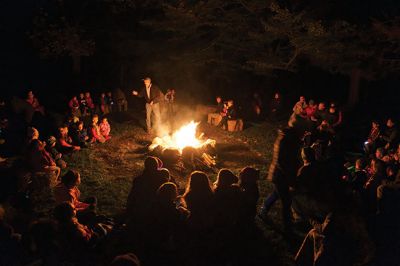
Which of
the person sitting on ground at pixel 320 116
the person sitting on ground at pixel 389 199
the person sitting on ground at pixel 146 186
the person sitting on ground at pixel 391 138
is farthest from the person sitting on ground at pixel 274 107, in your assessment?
the person sitting on ground at pixel 146 186

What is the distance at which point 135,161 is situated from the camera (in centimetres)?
1179

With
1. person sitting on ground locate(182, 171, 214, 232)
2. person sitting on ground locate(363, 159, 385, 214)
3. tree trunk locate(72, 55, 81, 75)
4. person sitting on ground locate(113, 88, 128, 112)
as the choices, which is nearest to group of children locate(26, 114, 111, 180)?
person sitting on ground locate(113, 88, 128, 112)

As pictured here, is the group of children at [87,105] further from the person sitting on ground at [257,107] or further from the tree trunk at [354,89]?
the tree trunk at [354,89]

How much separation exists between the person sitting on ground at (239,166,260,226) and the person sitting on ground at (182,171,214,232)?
0.58 meters

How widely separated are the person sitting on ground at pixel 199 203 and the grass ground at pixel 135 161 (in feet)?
5.85

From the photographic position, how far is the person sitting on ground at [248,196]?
634 cm

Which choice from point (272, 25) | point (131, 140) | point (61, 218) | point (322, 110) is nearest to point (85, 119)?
point (131, 140)

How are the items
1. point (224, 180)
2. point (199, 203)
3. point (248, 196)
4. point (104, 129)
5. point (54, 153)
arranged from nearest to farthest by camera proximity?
point (199, 203)
point (224, 180)
point (248, 196)
point (54, 153)
point (104, 129)

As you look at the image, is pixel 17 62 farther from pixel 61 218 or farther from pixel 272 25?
pixel 61 218

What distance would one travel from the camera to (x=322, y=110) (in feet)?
49.3

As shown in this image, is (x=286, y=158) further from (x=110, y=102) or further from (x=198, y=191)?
(x=110, y=102)

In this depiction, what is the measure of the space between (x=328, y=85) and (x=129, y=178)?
17.6 m

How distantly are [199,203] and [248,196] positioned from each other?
970 mm

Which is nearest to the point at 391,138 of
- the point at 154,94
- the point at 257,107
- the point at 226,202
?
the point at 257,107
